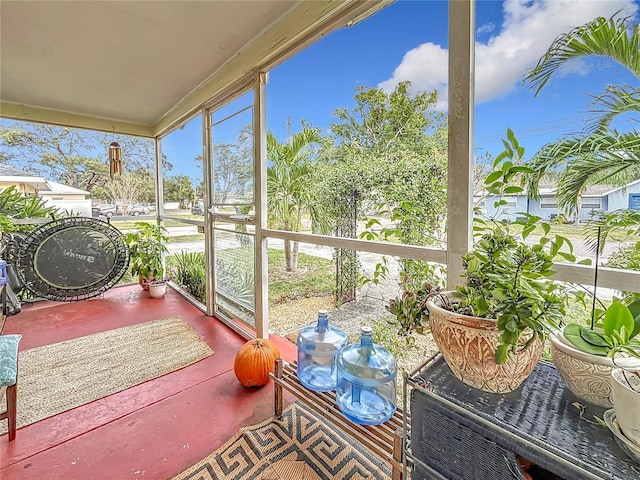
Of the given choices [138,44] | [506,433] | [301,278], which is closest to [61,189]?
[138,44]

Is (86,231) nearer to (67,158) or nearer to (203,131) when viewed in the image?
(67,158)

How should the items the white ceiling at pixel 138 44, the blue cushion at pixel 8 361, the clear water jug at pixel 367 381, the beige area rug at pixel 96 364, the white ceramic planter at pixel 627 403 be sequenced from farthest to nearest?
the beige area rug at pixel 96 364
the white ceiling at pixel 138 44
the blue cushion at pixel 8 361
the clear water jug at pixel 367 381
the white ceramic planter at pixel 627 403

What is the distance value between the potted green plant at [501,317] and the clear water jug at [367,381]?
1.45ft

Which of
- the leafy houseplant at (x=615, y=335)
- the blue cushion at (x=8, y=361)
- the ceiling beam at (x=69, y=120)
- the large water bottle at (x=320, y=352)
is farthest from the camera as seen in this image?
the ceiling beam at (x=69, y=120)

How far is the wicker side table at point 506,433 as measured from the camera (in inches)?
22.8

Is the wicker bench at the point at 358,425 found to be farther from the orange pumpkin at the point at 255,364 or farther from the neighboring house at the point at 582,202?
the neighboring house at the point at 582,202

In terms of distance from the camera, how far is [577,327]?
80cm

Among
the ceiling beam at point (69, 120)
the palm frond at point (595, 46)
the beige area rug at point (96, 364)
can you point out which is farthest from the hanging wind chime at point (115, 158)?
the palm frond at point (595, 46)

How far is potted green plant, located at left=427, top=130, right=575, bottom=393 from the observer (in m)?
0.70

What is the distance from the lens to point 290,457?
4.49ft

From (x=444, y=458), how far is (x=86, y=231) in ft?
13.5

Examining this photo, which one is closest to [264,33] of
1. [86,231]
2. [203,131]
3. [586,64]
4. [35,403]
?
[203,131]

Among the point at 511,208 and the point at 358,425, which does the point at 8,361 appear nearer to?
the point at 358,425

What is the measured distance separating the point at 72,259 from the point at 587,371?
14.4 ft
